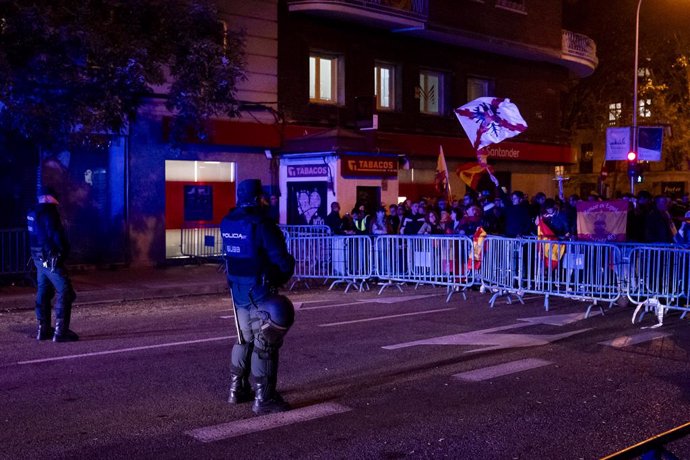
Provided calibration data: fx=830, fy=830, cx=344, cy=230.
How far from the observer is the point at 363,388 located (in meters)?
7.50

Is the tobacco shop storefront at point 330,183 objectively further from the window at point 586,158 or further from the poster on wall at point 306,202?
the window at point 586,158

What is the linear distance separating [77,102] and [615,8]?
31290mm

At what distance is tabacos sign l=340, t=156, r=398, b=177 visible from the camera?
20.1 m

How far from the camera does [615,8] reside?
39375 mm

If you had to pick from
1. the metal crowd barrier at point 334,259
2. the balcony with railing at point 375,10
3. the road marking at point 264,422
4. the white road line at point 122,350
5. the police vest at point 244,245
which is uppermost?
the balcony with railing at point 375,10

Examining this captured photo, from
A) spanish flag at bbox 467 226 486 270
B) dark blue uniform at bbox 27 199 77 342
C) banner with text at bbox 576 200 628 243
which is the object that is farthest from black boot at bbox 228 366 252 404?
banner with text at bbox 576 200 628 243

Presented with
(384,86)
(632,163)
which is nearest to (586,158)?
(632,163)

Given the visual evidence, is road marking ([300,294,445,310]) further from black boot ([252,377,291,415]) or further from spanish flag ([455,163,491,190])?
spanish flag ([455,163,491,190])

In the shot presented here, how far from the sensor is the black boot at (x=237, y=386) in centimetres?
686

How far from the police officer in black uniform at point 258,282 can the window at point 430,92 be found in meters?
19.7

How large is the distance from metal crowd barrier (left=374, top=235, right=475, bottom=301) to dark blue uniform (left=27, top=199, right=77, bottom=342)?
21.0 feet

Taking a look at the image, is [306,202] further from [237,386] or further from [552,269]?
[237,386]

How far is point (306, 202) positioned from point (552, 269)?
9.42 metres

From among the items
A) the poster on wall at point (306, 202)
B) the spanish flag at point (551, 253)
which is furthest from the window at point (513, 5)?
the spanish flag at point (551, 253)
